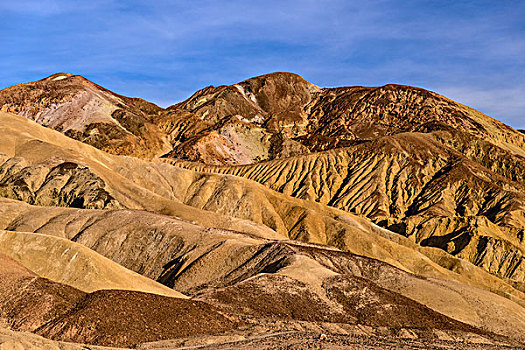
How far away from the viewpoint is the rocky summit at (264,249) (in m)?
36.5

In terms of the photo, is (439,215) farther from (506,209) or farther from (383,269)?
(383,269)

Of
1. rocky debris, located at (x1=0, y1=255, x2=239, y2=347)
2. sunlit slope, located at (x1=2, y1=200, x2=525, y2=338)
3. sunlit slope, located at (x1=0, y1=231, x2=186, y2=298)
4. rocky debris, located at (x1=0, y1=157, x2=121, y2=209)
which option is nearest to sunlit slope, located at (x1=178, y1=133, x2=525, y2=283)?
sunlit slope, located at (x1=2, y1=200, x2=525, y2=338)

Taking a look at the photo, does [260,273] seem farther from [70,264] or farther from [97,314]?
[97,314]

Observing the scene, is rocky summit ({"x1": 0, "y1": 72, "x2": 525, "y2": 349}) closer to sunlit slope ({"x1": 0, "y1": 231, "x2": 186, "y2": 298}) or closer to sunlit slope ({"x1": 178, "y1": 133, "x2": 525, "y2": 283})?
sunlit slope ({"x1": 0, "y1": 231, "x2": 186, "y2": 298})

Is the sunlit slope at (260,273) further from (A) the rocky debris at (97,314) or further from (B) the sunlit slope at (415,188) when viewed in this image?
(B) the sunlit slope at (415,188)

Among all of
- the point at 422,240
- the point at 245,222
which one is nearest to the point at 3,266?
the point at 245,222

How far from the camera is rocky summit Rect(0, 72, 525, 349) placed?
3647 centimetres

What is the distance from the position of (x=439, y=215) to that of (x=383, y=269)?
74445mm

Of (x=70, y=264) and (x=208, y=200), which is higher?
(x=208, y=200)

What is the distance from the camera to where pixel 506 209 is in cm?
14188

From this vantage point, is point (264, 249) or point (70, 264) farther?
point (264, 249)

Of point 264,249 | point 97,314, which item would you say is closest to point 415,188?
point 264,249

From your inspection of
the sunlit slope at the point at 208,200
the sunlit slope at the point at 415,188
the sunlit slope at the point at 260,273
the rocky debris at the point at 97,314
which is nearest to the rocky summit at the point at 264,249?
the rocky debris at the point at 97,314

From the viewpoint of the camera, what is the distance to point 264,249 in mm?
62406
